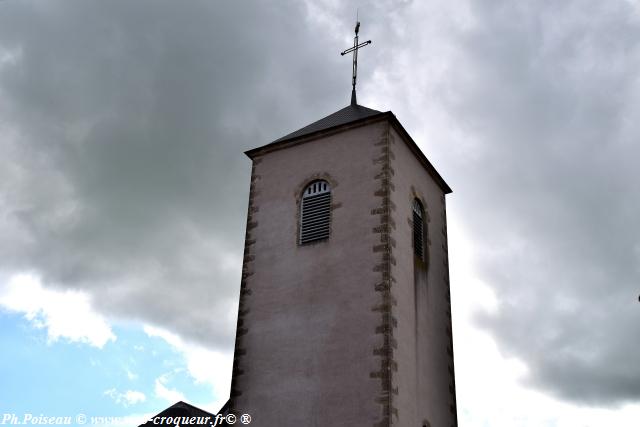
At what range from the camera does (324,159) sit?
65.9ft

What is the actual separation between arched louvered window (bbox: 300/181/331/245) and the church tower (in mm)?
32

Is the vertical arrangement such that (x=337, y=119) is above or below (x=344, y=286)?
above

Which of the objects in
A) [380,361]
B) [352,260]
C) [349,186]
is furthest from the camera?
[349,186]

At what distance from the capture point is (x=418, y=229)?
795 inches

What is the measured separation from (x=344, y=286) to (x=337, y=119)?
609 cm

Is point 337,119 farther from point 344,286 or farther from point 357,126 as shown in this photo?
point 344,286

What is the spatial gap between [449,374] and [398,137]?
23.1ft

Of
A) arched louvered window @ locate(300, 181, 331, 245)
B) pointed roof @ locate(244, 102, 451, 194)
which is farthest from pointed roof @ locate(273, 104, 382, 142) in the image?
arched louvered window @ locate(300, 181, 331, 245)

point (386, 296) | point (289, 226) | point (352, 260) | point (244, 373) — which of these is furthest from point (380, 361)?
point (289, 226)

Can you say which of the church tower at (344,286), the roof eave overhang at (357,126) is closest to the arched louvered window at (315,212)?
the church tower at (344,286)

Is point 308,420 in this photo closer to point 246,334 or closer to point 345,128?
point 246,334

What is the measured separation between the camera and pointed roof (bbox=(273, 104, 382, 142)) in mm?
20609

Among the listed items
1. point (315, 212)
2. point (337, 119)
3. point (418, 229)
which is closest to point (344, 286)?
point (315, 212)

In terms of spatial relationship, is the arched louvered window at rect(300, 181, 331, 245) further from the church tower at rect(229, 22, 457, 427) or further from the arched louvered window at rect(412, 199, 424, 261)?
the arched louvered window at rect(412, 199, 424, 261)
